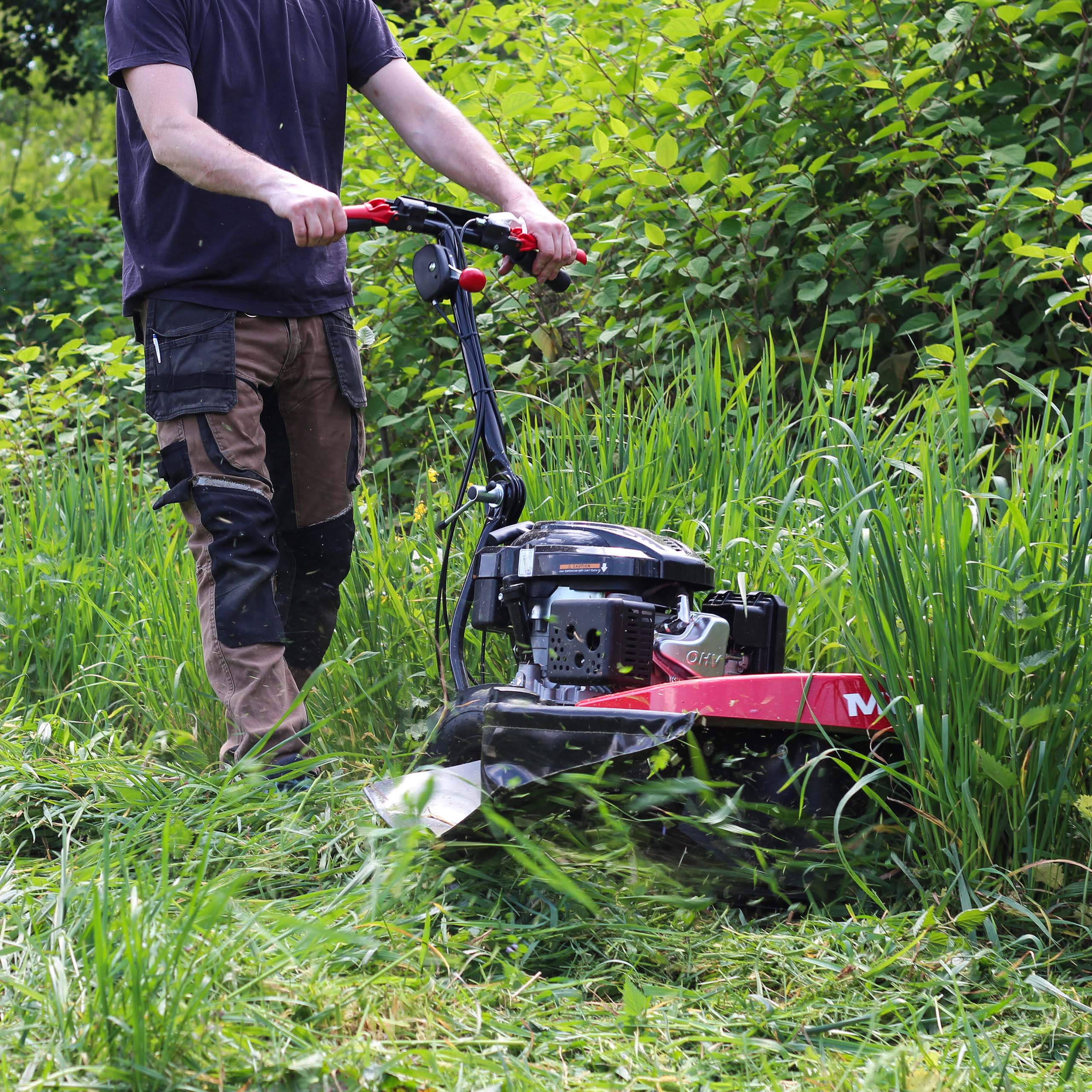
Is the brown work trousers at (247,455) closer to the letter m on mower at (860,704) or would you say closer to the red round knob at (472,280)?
the red round knob at (472,280)

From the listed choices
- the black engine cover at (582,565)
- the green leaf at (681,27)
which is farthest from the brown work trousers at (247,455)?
the green leaf at (681,27)

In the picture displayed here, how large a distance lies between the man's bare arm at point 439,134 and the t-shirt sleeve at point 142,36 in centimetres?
62

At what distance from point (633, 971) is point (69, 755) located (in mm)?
1699

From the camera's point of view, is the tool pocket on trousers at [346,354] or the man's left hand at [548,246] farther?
the tool pocket on trousers at [346,354]

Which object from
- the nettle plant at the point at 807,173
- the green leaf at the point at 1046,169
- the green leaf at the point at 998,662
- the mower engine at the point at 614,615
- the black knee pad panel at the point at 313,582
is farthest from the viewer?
the nettle plant at the point at 807,173

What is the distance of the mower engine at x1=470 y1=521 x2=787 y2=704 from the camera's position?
219 centimetres

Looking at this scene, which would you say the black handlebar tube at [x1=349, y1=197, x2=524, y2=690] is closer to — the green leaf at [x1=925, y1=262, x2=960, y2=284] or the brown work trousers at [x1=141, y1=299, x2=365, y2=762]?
the brown work trousers at [x1=141, y1=299, x2=365, y2=762]

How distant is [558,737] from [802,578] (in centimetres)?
111

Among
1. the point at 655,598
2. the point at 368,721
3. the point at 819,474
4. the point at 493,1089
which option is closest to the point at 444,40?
the point at 819,474

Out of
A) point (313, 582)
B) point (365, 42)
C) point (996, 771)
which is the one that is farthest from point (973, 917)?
point (365, 42)

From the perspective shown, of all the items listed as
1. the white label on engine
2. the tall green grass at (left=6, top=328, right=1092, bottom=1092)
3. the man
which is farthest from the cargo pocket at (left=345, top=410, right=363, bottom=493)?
the white label on engine

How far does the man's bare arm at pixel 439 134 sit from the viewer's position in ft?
10.1

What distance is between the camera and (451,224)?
2674 mm

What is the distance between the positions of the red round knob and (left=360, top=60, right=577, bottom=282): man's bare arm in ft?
1.57
